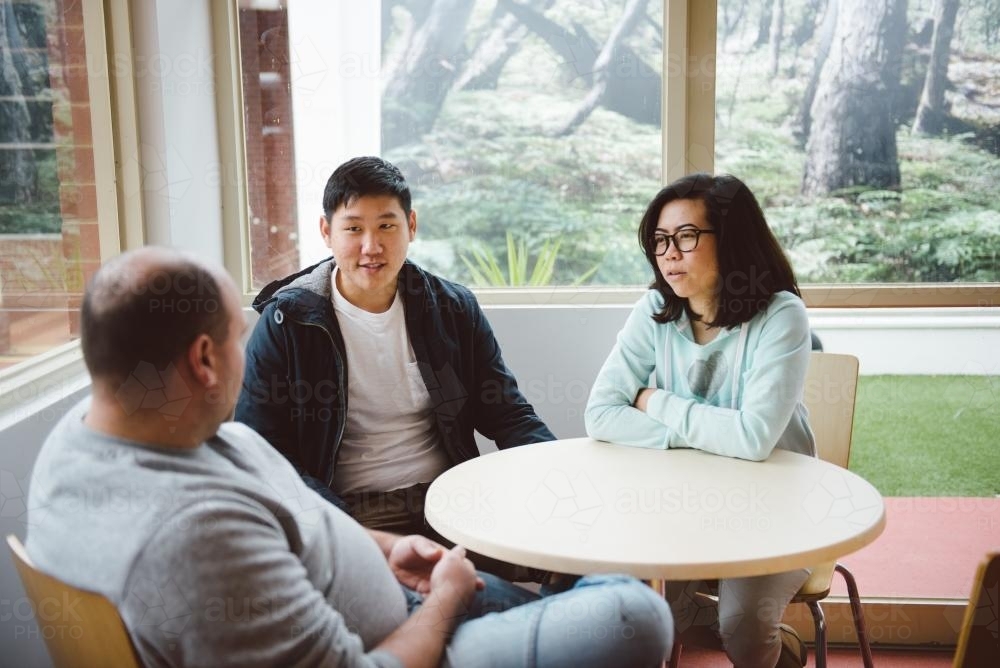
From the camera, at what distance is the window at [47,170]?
209 centimetres

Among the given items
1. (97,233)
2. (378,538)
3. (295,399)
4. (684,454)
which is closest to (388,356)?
(295,399)

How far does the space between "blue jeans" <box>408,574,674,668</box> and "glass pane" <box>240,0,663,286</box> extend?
1759 mm

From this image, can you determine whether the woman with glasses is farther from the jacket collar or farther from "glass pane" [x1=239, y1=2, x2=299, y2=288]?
"glass pane" [x1=239, y1=2, x2=299, y2=288]

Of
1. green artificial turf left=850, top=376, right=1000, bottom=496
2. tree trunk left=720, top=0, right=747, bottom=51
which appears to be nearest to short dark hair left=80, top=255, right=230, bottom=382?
tree trunk left=720, top=0, right=747, bottom=51

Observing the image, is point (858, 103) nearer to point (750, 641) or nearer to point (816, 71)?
point (816, 71)

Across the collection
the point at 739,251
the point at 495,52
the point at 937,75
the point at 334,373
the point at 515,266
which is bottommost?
the point at 334,373

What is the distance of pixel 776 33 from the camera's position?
108 inches

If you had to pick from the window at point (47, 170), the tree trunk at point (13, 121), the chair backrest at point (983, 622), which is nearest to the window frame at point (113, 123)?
the window at point (47, 170)

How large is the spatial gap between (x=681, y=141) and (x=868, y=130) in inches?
22.0

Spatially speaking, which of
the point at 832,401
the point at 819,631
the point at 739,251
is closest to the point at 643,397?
the point at 739,251

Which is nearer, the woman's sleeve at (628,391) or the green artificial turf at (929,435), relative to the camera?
the woman's sleeve at (628,391)

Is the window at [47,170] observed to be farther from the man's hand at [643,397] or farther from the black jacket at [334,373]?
the man's hand at [643,397]

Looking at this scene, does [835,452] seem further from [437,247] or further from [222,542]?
[222,542]

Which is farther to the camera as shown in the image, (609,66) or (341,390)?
(609,66)
